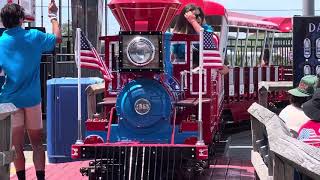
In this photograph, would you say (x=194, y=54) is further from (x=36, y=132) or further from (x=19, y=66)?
(x=19, y=66)

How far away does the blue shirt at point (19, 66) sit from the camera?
671 cm

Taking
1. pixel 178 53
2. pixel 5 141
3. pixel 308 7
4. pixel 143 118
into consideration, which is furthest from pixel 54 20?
pixel 308 7

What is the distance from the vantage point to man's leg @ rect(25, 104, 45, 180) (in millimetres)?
6832

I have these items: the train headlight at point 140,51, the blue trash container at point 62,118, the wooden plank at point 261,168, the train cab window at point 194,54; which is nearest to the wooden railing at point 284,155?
the wooden plank at point 261,168

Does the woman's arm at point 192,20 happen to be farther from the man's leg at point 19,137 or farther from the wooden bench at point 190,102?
the man's leg at point 19,137

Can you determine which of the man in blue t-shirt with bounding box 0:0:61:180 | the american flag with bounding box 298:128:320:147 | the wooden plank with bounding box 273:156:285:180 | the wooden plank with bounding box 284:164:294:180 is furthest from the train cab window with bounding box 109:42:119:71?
the wooden plank with bounding box 284:164:294:180

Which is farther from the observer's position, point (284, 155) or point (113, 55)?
point (113, 55)

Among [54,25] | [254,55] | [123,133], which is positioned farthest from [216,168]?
[254,55]

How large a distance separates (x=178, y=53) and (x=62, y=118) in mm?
2262

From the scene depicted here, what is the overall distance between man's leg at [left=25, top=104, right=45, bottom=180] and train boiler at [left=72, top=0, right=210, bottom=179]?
39 cm

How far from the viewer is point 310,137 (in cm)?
488

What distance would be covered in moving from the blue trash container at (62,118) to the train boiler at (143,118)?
6.57 feet

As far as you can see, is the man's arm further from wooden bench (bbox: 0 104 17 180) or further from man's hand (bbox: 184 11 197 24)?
wooden bench (bbox: 0 104 17 180)

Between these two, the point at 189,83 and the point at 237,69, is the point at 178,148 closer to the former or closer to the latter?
the point at 189,83
